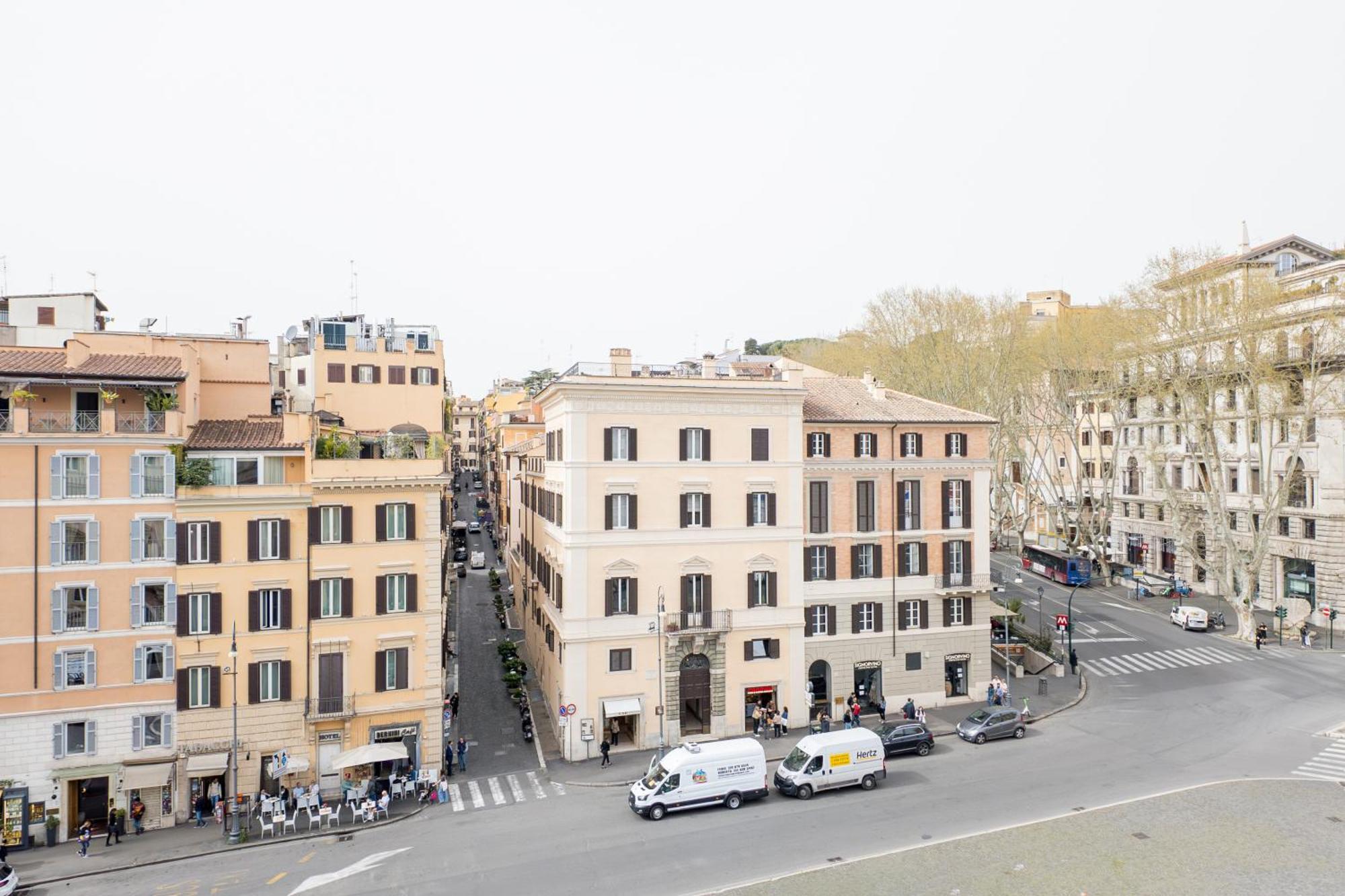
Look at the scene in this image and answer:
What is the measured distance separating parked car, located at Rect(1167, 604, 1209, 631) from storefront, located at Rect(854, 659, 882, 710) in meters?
27.9

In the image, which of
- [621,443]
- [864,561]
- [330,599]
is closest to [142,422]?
[330,599]

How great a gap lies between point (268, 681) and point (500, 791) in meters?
10.4

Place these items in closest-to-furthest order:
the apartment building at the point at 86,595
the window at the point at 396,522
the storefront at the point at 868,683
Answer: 1. the apartment building at the point at 86,595
2. the window at the point at 396,522
3. the storefront at the point at 868,683

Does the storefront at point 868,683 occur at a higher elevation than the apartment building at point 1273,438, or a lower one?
lower

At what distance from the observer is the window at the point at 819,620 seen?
40.1 meters

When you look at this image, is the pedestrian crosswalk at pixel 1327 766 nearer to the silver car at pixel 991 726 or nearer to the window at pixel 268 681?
the silver car at pixel 991 726

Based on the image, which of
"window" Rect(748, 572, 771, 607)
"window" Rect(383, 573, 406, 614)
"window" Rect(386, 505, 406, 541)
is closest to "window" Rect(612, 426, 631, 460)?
"window" Rect(748, 572, 771, 607)

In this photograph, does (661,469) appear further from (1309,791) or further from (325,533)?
(1309,791)

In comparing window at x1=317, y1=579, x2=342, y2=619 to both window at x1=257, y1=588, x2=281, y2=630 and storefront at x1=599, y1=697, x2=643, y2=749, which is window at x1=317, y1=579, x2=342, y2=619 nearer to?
window at x1=257, y1=588, x2=281, y2=630

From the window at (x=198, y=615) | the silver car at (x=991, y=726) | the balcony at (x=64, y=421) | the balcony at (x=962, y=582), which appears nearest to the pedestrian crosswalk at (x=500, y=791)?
the window at (x=198, y=615)

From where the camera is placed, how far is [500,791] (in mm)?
32750

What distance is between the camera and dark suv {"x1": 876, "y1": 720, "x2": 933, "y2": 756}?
3394cm

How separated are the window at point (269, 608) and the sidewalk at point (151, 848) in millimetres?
7377

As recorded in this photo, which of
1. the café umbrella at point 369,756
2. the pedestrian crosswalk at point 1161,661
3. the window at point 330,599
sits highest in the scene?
the window at point 330,599
